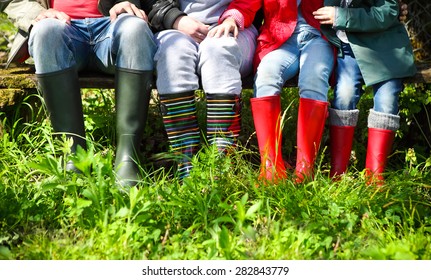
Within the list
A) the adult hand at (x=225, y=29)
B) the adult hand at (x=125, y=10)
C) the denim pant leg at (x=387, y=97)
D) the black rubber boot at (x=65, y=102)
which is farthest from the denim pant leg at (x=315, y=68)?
the black rubber boot at (x=65, y=102)

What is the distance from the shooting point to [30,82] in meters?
3.51

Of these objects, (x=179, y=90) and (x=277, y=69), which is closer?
(x=179, y=90)

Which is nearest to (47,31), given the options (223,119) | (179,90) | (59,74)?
(59,74)

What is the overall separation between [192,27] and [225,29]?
172 millimetres

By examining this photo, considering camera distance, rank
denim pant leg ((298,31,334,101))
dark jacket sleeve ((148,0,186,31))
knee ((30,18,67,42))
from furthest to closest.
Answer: dark jacket sleeve ((148,0,186,31)) → denim pant leg ((298,31,334,101)) → knee ((30,18,67,42))

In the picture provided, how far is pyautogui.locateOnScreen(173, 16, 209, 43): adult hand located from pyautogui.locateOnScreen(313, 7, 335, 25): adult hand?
556mm

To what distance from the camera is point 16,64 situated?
12.5ft

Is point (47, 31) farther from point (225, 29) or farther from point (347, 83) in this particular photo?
point (347, 83)

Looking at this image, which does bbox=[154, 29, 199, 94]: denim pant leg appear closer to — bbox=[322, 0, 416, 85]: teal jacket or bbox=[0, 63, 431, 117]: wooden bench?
bbox=[0, 63, 431, 117]: wooden bench

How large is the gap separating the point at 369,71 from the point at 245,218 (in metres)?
1.08

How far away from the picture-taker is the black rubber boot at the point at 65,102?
318 centimetres

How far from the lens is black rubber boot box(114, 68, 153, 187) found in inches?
125

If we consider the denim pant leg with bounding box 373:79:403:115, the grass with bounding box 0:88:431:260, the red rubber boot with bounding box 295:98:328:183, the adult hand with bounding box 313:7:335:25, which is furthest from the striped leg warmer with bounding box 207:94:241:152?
the denim pant leg with bounding box 373:79:403:115
